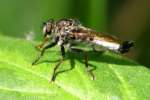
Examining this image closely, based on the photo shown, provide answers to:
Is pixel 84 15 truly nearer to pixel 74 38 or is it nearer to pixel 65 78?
pixel 74 38

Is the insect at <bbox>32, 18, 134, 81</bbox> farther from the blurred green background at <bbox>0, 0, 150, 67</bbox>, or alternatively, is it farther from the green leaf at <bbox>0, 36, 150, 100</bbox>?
the blurred green background at <bbox>0, 0, 150, 67</bbox>

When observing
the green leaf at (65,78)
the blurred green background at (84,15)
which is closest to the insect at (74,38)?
the green leaf at (65,78)

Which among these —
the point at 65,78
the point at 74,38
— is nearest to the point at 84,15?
the point at 74,38

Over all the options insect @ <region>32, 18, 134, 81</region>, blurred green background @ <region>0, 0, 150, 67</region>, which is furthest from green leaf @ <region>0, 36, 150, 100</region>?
blurred green background @ <region>0, 0, 150, 67</region>

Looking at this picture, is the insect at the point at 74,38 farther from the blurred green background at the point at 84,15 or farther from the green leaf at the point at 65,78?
the blurred green background at the point at 84,15

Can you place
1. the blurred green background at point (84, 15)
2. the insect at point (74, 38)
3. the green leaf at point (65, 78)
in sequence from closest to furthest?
the green leaf at point (65, 78) → the insect at point (74, 38) → the blurred green background at point (84, 15)

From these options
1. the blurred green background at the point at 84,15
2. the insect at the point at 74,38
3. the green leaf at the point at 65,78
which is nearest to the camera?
the green leaf at the point at 65,78
